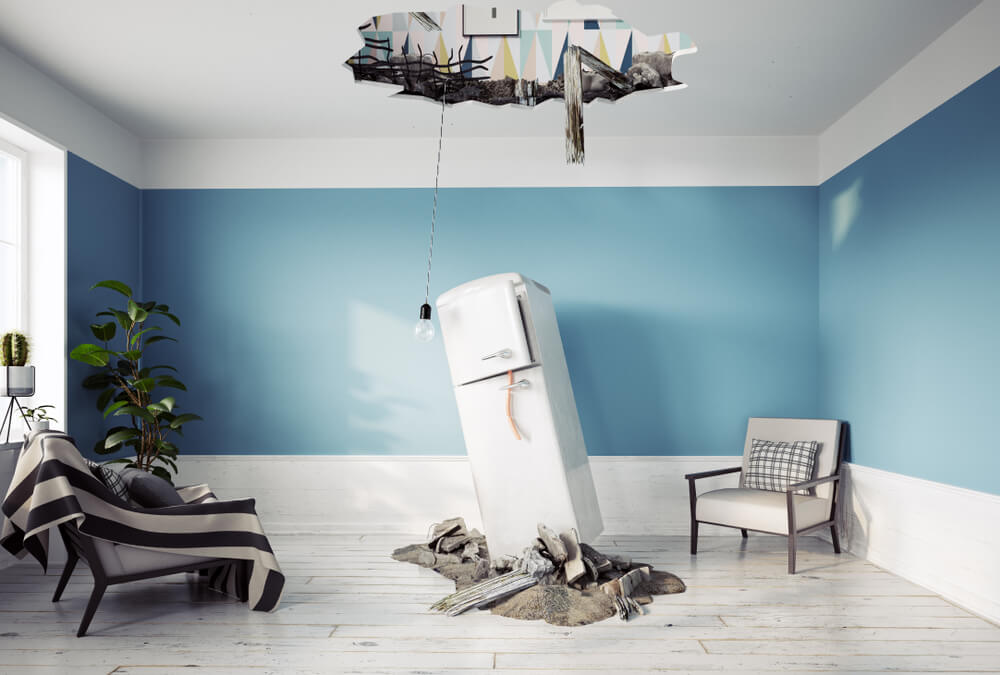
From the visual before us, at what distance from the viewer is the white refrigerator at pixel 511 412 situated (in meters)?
3.74

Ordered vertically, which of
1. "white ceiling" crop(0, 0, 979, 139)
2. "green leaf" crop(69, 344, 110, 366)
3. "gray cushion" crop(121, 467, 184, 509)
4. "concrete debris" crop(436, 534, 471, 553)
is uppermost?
"white ceiling" crop(0, 0, 979, 139)

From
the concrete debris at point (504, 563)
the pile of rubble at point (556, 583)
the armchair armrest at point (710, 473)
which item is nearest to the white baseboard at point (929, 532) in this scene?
the armchair armrest at point (710, 473)

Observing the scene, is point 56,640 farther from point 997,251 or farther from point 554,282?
point 997,251

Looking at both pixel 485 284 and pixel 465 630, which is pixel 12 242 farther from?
pixel 465 630

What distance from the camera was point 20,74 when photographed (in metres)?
3.87

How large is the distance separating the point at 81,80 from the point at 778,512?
4.88 m

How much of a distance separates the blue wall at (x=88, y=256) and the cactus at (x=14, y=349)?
557 millimetres

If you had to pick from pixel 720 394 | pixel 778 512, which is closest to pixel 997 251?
pixel 778 512

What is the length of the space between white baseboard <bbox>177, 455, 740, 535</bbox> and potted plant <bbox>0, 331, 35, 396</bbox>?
1.56m

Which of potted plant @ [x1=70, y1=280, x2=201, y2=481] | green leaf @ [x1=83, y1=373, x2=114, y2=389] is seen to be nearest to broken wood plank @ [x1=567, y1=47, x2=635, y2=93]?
potted plant @ [x1=70, y1=280, x2=201, y2=481]

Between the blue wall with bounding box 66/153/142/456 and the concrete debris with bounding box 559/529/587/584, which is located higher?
the blue wall with bounding box 66/153/142/456

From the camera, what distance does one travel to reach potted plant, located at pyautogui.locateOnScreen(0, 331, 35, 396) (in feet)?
11.9

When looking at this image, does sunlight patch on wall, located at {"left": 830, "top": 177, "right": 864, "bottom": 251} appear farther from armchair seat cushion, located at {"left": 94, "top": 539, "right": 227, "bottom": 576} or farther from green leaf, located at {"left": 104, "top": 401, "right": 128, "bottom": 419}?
green leaf, located at {"left": 104, "top": 401, "right": 128, "bottom": 419}

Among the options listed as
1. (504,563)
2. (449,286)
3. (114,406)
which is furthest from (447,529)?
(114,406)
